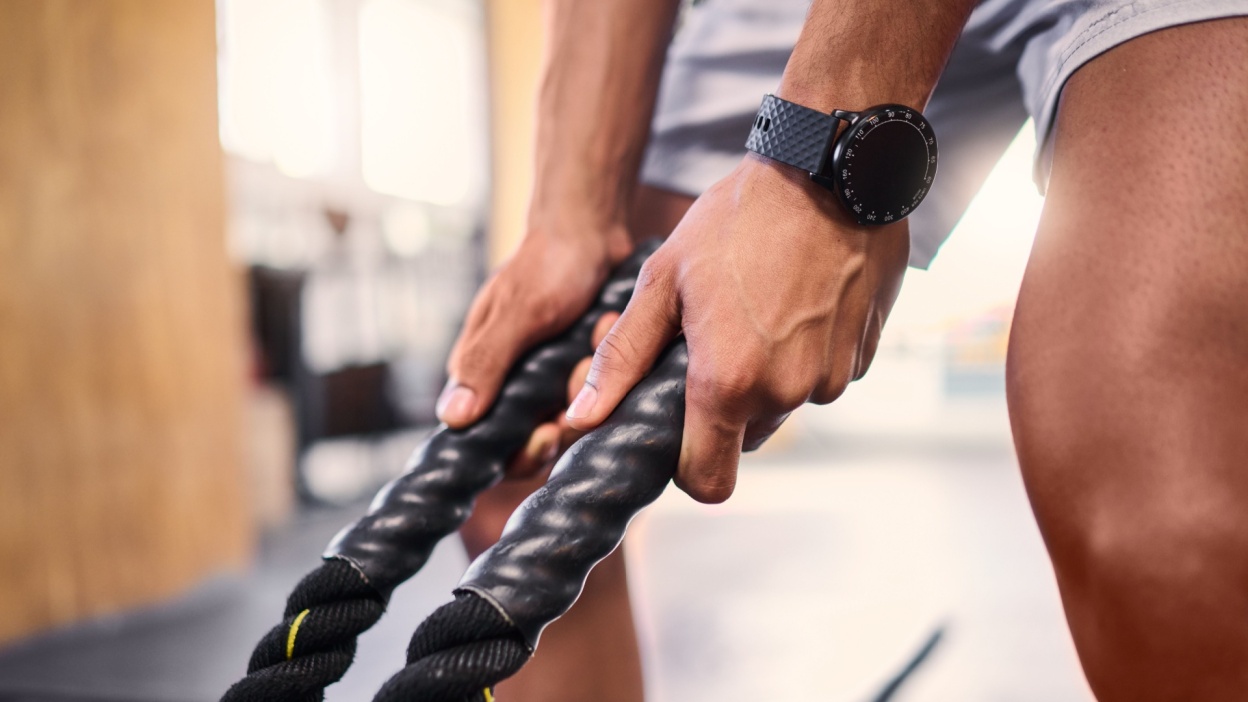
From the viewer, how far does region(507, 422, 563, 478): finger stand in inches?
28.8

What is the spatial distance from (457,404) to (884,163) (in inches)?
14.3

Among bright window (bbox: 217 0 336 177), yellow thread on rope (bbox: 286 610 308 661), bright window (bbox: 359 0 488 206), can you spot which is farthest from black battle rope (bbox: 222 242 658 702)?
bright window (bbox: 359 0 488 206)

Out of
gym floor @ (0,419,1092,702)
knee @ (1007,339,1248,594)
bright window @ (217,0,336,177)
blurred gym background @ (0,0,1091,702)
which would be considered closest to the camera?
knee @ (1007,339,1248,594)

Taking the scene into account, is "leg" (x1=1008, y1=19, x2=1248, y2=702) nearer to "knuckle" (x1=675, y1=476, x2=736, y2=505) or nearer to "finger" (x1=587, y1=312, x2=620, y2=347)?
"knuckle" (x1=675, y1=476, x2=736, y2=505)

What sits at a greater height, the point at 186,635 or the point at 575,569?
the point at 575,569

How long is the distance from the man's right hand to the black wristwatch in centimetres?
26

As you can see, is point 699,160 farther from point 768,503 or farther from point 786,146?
point 768,503

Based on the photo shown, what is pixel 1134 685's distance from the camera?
42 centimetres

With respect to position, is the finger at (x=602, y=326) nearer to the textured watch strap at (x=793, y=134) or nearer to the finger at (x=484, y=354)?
the finger at (x=484, y=354)

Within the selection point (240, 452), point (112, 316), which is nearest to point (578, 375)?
point (112, 316)

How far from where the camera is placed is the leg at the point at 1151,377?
397 mm

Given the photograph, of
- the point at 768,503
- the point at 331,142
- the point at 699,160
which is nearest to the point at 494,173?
the point at 331,142

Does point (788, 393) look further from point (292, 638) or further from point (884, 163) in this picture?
point (292, 638)

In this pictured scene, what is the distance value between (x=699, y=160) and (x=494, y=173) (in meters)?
4.05
